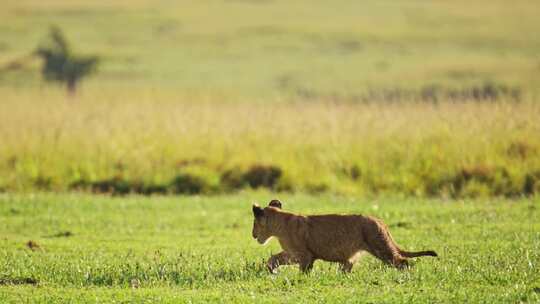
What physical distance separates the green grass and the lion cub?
145 mm

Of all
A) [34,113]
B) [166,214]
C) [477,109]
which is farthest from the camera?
[34,113]

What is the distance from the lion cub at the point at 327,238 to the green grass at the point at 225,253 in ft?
0.48

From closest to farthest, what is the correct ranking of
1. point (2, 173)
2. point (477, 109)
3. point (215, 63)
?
point (2, 173), point (477, 109), point (215, 63)

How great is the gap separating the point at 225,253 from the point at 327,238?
232 centimetres

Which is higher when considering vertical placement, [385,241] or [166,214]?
[385,241]

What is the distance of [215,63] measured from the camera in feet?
236

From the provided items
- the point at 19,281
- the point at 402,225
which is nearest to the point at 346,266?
the point at 19,281

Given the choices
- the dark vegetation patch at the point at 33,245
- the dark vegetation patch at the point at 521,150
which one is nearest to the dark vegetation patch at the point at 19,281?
the dark vegetation patch at the point at 33,245

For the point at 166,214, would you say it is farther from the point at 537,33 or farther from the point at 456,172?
the point at 537,33

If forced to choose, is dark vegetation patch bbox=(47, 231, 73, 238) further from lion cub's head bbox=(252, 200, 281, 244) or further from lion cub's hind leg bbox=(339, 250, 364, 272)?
lion cub's hind leg bbox=(339, 250, 364, 272)

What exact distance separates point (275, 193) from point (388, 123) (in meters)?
3.74

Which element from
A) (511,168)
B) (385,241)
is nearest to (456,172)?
(511,168)

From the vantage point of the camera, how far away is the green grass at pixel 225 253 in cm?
888

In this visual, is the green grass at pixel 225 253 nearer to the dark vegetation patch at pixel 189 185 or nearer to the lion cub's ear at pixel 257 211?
the lion cub's ear at pixel 257 211
